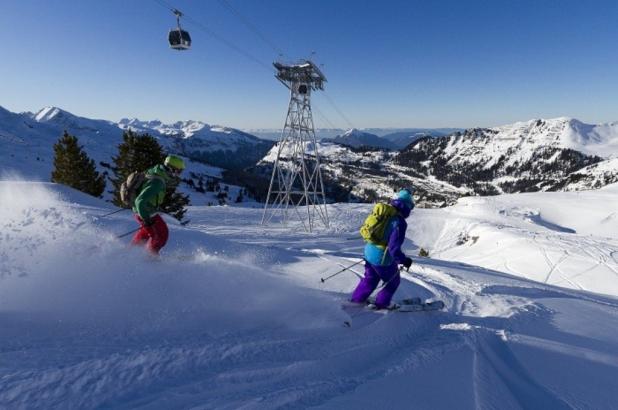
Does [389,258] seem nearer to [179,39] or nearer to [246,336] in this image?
[246,336]

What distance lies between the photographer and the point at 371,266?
20.6ft

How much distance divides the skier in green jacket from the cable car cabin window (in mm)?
7992

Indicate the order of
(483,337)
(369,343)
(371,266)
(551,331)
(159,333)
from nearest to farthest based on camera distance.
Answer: (159,333) < (369,343) < (483,337) < (551,331) < (371,266)

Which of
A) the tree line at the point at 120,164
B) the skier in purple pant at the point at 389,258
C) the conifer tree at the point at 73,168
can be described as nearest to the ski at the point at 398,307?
the skier in purple pant at the point at 389,258

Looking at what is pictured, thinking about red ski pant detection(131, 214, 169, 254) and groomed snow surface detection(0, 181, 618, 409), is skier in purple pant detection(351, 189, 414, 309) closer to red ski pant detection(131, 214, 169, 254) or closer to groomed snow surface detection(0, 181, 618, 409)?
groomed snow surface detection(0, 181, 618, 409)

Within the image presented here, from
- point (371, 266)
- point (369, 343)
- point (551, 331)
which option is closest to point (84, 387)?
point (369, 343)

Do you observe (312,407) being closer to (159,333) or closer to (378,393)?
(378,393)

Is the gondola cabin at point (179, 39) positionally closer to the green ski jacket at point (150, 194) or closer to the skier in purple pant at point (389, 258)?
the green ski jacket at point (150, 194)

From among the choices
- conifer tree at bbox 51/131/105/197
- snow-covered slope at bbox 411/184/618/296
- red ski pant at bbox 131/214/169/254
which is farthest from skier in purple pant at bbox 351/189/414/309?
conifer tree at bbox 51/131/105/197

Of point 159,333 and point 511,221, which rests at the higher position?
point 159,333

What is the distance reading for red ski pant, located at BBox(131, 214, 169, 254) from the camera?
7133 millimetres

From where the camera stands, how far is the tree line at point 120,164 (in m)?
29.1

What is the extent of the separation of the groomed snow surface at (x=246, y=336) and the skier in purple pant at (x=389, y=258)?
399 mm

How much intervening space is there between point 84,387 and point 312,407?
203 centimetres
